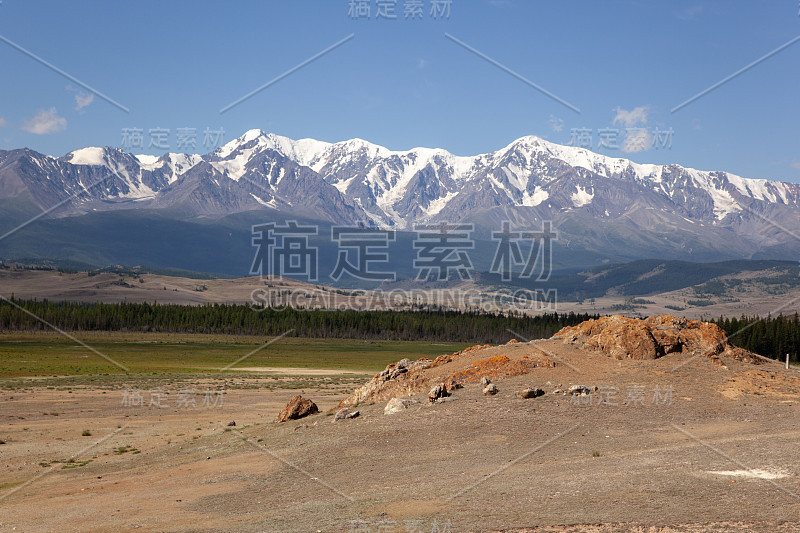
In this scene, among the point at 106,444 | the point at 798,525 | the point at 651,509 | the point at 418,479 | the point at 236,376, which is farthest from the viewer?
the point at 236,376

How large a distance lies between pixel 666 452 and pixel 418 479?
8.03 meters

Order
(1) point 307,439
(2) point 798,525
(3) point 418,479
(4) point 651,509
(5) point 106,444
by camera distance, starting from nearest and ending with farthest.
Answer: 1. (2) point 798,525
2. (4) point 651,509
3. (3) point 418,479
4. (1) point 307,439
5. (5) point 106,444

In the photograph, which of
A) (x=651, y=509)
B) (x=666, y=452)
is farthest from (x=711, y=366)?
(x=651, y=509)

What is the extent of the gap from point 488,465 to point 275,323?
176453mm

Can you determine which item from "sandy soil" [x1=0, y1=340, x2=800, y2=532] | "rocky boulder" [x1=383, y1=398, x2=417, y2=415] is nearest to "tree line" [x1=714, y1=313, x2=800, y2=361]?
"sandy soil" [x1=0, y1=340, x2=800, y2=532]

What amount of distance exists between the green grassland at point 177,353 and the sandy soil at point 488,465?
177 ft

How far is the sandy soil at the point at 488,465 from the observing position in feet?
53.1

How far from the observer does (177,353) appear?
123m

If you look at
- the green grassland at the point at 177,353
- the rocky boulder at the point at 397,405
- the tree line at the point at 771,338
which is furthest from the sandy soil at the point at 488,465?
the tree line at the point at 771,338

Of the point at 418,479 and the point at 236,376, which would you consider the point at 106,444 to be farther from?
the point at 236,376

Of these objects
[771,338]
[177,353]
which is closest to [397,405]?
[771,338]

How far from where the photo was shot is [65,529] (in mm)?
17625

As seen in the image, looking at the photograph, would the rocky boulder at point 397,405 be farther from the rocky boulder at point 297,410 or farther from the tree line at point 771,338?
the tree line at point 771,338

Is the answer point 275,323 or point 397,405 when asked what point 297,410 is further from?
point 275,323
